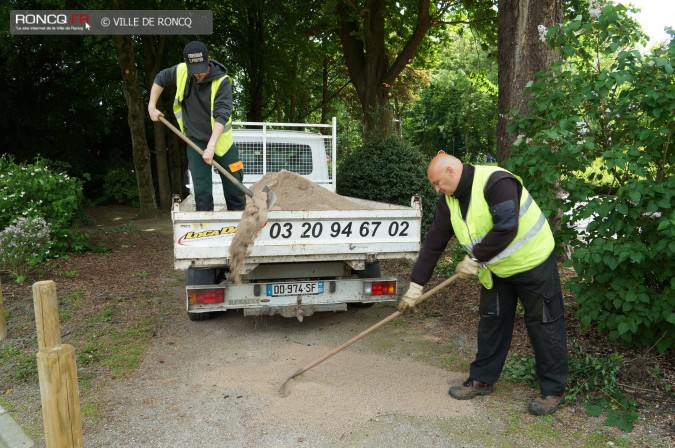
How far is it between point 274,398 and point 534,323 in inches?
72.7

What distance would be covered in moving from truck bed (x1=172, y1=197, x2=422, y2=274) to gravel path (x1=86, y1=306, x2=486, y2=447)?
821 millimetres

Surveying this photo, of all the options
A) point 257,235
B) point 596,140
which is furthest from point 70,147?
point 596,140

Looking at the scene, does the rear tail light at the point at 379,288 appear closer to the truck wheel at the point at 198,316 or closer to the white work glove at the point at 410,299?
the white work glove at the point at 410,299

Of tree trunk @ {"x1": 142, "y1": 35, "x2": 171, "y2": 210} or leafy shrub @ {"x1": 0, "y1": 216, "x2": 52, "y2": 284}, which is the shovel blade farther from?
tree trunk @ {"x1": 142, "y1": 35, "x2": 171, "y2": 210}

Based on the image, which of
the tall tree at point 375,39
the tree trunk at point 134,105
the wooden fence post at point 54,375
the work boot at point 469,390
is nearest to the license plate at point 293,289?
the work boot at point 469,390

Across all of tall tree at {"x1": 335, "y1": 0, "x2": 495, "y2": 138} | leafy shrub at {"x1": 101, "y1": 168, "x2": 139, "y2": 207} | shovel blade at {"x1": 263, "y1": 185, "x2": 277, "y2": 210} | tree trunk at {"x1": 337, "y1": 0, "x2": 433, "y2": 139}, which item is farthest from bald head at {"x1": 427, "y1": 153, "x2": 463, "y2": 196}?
leafy shrub at {"x1": 101, "y1": 168, "x2": 139, "y2": 207}

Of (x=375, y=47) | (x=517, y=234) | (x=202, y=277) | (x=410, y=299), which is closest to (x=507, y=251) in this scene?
(x=517, y=234)

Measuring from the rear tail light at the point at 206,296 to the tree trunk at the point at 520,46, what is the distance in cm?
344

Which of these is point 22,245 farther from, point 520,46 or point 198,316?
point 520,46

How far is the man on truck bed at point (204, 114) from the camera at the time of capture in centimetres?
530

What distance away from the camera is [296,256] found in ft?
16.1

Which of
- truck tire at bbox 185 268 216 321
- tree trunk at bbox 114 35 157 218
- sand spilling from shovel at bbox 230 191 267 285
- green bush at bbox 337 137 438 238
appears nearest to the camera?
sand spilling from shovel at bbox 230 191 267 285

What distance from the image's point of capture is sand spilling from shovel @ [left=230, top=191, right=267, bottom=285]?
460 centimetres

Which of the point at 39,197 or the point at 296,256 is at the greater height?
the point at 39,197
